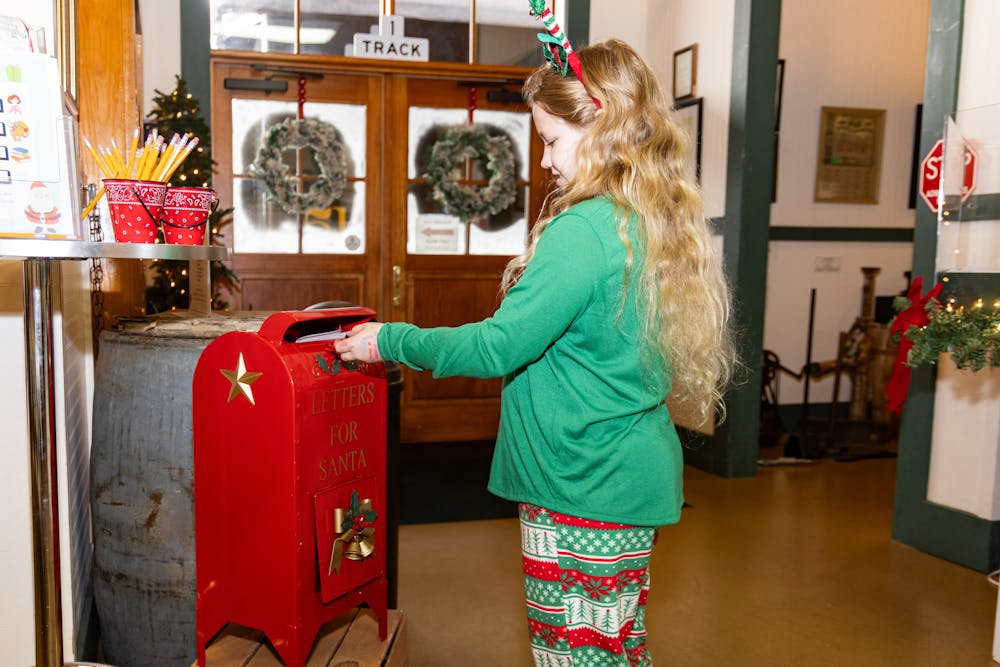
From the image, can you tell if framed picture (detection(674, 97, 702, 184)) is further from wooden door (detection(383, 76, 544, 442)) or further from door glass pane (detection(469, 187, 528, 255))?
door glass pane (detection(469, 187, 528, 255))

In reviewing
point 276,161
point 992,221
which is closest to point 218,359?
point 992,221

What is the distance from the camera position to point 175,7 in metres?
4.49

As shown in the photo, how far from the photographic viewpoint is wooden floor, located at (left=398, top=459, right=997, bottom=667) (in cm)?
250

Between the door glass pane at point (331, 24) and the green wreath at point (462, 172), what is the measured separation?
30.0 inches

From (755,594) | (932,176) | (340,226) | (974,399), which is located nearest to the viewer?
(755,594)

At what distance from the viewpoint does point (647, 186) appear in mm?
1424

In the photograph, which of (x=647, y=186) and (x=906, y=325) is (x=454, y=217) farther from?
(x=647, y=186)

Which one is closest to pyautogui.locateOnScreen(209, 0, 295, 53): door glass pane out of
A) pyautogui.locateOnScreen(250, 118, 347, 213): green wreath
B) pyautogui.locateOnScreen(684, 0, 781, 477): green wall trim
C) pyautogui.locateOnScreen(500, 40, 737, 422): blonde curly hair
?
pyautogui.locateOnScreen(250, 118, 347, 213): green wreath

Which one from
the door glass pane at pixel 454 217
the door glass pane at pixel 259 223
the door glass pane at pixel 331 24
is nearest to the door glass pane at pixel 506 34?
the door glass pane at pixel 454 217

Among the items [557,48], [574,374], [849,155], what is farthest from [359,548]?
[849,155]

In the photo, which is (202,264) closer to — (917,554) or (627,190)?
(627,190)

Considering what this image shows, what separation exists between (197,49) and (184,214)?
11.2 feet

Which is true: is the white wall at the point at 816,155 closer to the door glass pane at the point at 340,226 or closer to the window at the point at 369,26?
the window at the point at 369,26

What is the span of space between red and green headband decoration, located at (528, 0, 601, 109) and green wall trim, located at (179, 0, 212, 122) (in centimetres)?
353
